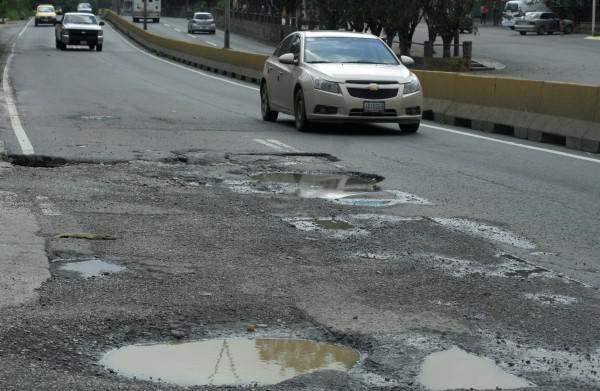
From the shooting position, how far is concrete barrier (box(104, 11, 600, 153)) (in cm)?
1703

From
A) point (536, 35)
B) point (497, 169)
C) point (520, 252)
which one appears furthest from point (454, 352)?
point (536, 35)

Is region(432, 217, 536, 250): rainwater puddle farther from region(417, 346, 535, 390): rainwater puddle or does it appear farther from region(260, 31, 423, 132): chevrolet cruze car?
region(260, 31, 423, 132): chevrolet cruze car

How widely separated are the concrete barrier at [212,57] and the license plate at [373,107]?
18.1 m

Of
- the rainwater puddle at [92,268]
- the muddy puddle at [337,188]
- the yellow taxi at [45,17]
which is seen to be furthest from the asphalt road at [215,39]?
the rainwater puddle at [92,268]

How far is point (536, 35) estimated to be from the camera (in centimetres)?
7394

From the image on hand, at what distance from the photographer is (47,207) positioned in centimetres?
989

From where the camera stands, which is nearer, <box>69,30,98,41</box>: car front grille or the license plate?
the license plate

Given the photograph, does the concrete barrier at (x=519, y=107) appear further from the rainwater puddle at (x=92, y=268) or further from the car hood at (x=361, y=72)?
the rainwater puddle at (x=92, y=268)

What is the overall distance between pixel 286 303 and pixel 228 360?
46.3 inches

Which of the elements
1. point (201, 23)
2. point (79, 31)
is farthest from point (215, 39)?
point (79, 31)

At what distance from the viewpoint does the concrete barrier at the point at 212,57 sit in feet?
122

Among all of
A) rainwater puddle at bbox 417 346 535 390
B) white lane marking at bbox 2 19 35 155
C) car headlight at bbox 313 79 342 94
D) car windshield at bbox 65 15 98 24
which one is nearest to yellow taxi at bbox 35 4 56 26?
car windshield at bbox 65 15 98 24

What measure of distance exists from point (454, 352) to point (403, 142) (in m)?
11.2

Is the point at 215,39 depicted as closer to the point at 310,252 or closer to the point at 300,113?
the point at 300,113
